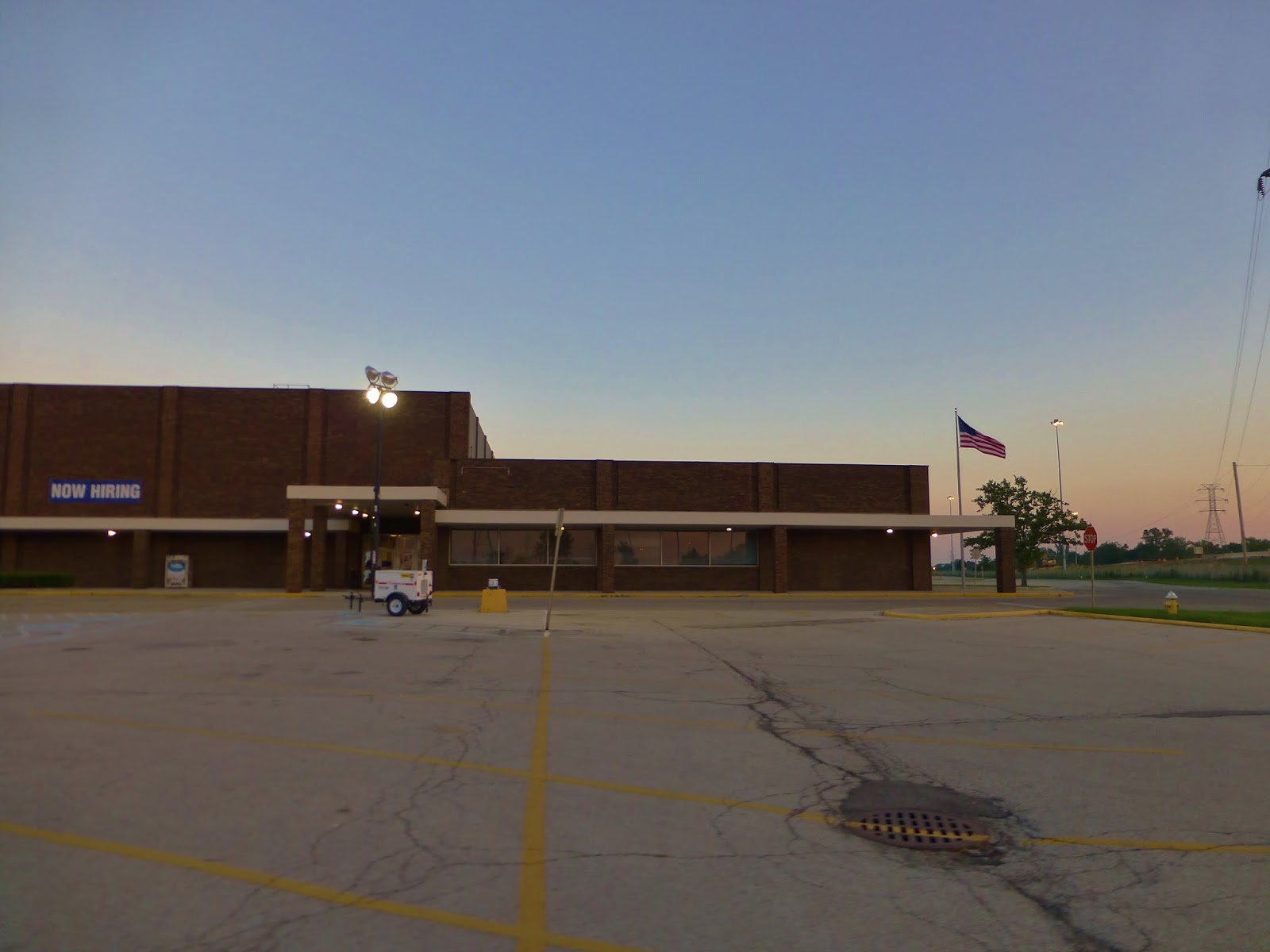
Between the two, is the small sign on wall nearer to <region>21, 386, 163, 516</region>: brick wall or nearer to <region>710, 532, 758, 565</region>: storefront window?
<region>21, 386, 163, 516</region>: brick wall

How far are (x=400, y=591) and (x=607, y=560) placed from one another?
1736cm

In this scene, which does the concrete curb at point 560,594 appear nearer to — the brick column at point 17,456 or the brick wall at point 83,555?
the brick wall at point 83,555

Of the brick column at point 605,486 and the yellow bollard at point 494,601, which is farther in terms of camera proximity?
the brick column at point 605,486

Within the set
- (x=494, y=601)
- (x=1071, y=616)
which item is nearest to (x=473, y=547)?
(x=494, y=601)

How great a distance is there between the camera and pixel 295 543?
38.3 metres

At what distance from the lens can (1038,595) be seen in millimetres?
43375

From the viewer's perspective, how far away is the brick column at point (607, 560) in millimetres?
41844

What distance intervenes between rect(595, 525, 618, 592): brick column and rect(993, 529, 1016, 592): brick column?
65.5 feet

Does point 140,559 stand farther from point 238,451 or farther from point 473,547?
point 473,547

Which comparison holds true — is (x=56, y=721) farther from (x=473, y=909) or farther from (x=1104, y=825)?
(x=1104, y=825)

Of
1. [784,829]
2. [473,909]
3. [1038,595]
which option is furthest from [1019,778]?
[1038,595]

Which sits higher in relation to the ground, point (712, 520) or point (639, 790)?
point (712, 520)

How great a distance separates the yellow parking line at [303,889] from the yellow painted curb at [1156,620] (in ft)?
73.6

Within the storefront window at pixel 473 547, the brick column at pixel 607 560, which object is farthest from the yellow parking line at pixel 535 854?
the storefront window at pixel 473 547
